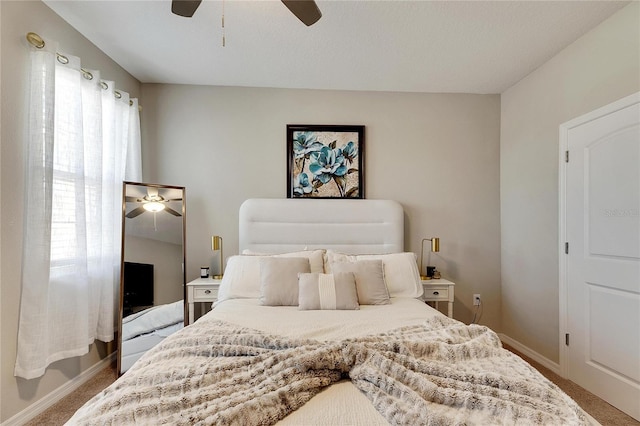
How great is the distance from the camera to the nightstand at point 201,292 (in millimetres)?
2787

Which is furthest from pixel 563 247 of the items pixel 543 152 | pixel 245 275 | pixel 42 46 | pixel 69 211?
pixel 42 46

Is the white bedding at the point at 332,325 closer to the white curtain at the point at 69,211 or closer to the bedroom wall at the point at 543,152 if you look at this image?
the white curtain at the point at 69,211

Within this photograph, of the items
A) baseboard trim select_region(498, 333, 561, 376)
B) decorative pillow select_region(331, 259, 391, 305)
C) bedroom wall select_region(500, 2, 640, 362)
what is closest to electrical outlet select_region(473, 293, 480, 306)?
bedroom wall select_region(500, 2, 640, 362)

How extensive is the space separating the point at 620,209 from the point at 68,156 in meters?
3.80

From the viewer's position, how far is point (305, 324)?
1814 mm

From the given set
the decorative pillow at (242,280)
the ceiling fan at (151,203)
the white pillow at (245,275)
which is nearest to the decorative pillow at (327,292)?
the white pillow at (245,275)

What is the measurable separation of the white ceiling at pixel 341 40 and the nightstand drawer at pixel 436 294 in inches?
79.7

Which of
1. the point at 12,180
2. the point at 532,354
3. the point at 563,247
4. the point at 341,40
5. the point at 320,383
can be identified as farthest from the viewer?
the point at 532,354

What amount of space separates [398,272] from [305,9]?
1972mm

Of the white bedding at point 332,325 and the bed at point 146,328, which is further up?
the white bedding at point 332,325

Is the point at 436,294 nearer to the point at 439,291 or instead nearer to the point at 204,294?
the point at 439,291

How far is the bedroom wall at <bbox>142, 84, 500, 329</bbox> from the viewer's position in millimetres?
3227

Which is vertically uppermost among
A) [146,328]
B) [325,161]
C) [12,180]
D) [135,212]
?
[325,161]

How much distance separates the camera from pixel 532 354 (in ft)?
9.63
